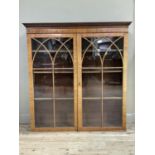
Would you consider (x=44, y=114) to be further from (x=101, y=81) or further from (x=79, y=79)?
(x=101, y=81)

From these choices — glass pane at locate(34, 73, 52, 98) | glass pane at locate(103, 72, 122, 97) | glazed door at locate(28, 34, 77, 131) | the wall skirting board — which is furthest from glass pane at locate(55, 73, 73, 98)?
the wall skirting board

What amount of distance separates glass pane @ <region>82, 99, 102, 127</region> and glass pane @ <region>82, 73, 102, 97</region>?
128 millimetres

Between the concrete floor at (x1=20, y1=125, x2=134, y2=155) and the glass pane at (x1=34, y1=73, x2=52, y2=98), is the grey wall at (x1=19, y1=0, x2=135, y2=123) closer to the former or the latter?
the glass pane at (x1=34, y1=73, x2=52, y2=98)

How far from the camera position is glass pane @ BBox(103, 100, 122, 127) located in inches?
133

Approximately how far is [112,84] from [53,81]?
930 mm

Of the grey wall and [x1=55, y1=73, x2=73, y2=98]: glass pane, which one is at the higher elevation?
the grey wall

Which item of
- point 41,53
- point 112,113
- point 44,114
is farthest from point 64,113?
point 41,53

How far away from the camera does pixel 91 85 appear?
336 centimetres

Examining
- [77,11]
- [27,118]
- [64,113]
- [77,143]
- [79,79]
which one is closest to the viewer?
[77,143]

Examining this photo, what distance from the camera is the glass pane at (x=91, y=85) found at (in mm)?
3330

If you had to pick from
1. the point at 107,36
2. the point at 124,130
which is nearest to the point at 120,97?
the point at 124,130

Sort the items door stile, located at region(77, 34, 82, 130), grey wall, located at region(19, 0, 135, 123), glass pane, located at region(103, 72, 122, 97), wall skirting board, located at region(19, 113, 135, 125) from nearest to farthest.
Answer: door stile, located at region(77, 34, 82, 130) < glass pane, located at region(103, 72, 122, 97) < grey wall, located at region(19, 0, 135, 123) < wall skirting board, located at region(19, 113, 135, 125)
